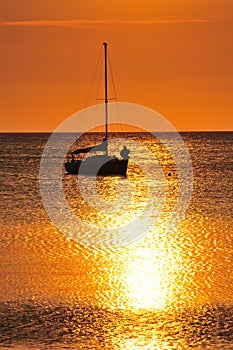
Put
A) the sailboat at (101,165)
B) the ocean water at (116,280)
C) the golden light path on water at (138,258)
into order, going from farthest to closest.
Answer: the sailboat at (101,165)
the golden light path on water at (138,258)
the ocean water at (116,280)

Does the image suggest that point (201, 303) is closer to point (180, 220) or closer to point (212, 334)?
point (212, 334)

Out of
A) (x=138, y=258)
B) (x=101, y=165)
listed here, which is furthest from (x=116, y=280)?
(x=101, y=165)

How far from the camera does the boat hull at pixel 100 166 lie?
95.6m

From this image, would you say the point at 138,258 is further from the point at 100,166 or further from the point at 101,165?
the point at 100,166

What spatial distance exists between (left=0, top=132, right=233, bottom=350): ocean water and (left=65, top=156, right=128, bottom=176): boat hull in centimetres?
A: 3165

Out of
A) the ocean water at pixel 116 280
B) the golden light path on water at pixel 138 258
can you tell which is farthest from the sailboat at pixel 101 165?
the ocean water at pixel 116 280

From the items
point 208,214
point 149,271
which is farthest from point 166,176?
point 149,271

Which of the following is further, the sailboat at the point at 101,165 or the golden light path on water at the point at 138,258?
the sailboat at the point at 101,165

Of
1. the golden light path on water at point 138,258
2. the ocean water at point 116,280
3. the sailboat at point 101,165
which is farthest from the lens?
the sailboat at point 101,165

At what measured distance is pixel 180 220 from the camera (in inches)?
2163

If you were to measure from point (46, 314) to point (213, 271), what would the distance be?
9307 millimetres

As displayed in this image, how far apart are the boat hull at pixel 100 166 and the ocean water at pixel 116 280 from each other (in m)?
31.6

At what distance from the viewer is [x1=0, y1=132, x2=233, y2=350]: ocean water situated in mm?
27766

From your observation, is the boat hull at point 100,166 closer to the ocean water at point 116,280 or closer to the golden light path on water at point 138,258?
the golden light path on water at point 138,258
